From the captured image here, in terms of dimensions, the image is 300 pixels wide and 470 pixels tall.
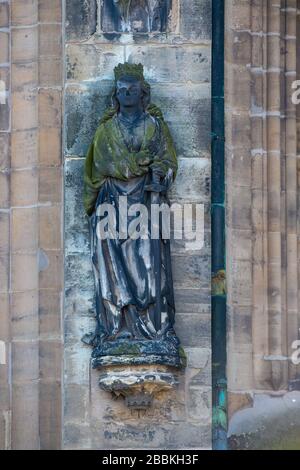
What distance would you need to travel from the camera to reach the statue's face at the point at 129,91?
29328 mm

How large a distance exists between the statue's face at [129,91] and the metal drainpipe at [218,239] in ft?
2.50

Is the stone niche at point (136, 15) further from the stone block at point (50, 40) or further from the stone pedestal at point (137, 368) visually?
the stone pedestal at point (137, 368)

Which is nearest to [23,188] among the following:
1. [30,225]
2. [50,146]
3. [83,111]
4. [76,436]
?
[30,225]

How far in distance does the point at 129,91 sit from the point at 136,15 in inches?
28.8

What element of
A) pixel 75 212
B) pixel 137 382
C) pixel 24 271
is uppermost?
pixel 75 212

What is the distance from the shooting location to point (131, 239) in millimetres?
29156

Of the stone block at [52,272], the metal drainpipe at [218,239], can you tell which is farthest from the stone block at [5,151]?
the metal drainpipe at [218,239]

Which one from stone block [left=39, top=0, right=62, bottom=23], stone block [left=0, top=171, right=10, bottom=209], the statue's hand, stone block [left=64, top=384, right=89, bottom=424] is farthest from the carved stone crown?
stone block [left=64, top=384, right=89, bottom=424]

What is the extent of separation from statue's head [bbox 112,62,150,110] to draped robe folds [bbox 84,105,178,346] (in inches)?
5.2

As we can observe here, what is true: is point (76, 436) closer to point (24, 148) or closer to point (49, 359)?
point (49, 359)

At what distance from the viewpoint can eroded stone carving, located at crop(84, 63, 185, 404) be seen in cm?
2900

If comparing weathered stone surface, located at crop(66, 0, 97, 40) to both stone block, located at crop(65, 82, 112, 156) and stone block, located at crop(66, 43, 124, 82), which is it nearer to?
stone block, located at crop(66, 43, 124, 82)

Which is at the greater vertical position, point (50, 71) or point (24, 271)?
point (50, 71)

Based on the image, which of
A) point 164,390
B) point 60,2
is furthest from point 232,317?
point 60,2
